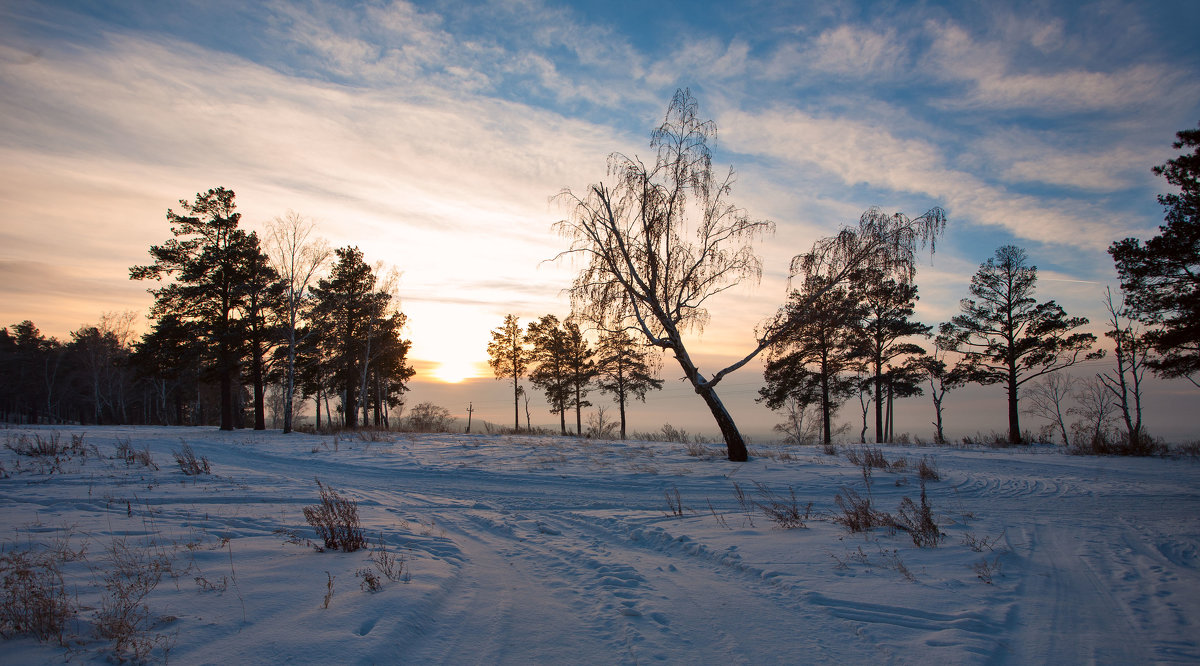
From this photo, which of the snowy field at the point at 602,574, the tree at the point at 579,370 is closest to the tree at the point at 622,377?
the tree at the point at 579,370

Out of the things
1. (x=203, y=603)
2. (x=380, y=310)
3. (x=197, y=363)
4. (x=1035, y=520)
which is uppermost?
(x=380, y=310)

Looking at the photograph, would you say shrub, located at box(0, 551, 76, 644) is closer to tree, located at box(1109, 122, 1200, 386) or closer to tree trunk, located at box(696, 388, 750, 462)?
tree trunk, located at box(696, 388, 750, 462)

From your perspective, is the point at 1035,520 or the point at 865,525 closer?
the point at 865,525

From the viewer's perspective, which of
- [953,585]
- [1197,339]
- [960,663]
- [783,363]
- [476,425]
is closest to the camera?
[960,663]

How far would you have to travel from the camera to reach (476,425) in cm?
5162

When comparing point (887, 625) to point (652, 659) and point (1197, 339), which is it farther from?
point (1197, 339)

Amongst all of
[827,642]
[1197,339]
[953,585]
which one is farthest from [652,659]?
[1197,339]

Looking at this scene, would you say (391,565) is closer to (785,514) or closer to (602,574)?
(602,574)

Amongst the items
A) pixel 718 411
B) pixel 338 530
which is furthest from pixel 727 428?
pixel 338 530

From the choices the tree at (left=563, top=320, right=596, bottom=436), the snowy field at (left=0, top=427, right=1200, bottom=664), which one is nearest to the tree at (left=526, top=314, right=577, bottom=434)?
the tree at (left=563, top=320, right=596, bottom=436)

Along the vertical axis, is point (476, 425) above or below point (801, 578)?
below

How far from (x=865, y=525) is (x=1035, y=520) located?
11.3 ft

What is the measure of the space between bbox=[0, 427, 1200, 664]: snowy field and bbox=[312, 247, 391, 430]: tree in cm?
2304

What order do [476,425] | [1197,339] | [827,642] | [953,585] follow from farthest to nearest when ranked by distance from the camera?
1. [476,425]
2. [1197,339]
3. [953,585]
4. [827,642]
